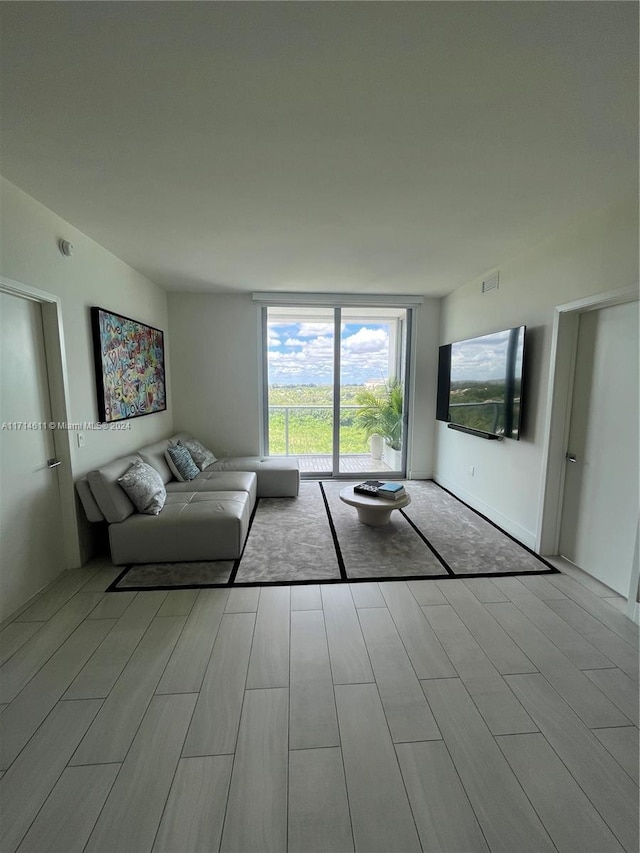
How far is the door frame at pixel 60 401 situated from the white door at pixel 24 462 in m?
0.04

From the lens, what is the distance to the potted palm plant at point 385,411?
5.29 metres

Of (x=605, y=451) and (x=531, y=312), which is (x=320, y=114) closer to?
(x=531, y=312)

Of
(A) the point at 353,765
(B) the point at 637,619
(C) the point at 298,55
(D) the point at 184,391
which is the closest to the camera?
(C) the point at 298,55

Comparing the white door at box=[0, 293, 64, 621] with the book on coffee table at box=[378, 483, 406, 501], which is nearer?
the white door at box=[0, 293, 64, 621]

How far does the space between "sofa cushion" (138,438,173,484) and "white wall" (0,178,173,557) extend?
0.14m

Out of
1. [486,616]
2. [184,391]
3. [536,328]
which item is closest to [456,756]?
[486,616]

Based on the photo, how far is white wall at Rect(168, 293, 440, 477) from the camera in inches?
185

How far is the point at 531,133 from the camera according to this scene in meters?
1.58

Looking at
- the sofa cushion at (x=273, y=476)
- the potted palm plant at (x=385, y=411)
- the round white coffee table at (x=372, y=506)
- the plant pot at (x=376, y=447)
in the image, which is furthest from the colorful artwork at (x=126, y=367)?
the plant pot at (x=376, y=447)

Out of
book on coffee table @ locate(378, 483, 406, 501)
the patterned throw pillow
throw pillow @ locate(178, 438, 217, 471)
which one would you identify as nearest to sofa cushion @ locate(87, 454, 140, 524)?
the patterned throw pillow

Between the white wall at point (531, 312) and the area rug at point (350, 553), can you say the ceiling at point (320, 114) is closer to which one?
the white wall at point (531, 312)

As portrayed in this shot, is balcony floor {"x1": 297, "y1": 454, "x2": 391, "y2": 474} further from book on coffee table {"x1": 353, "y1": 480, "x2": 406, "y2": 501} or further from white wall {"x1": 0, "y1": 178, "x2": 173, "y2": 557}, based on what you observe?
white wall {"x1": 0, "y1": 178, "x2": 173, "y2": 557}

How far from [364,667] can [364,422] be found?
3850mm

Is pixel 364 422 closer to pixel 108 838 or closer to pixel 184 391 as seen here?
pixel 184 391
